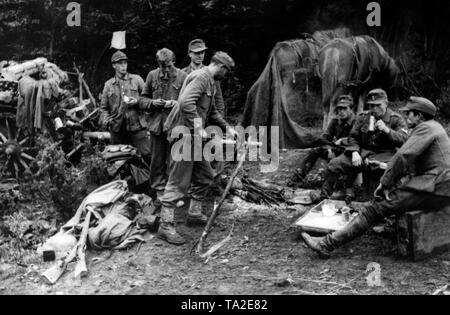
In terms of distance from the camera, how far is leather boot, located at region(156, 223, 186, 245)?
580 centimetres

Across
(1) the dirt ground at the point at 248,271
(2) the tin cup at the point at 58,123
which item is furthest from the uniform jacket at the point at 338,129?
(2) the tin cup at the point at 58,123

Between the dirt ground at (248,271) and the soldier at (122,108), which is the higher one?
the soldier at (122,108)

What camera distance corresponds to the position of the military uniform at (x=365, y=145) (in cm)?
659

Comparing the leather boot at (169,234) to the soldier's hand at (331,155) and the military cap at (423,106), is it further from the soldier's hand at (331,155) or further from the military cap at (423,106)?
the military cap at (423,106)

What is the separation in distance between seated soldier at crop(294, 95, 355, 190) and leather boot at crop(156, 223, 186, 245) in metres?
2.62

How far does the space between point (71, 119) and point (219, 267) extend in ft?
12.9

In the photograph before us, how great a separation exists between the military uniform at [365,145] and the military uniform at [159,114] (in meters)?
2.22

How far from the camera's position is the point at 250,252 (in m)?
5.70

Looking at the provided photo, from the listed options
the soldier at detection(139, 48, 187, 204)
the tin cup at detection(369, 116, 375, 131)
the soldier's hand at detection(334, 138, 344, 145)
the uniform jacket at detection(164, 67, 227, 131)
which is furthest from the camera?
the soldier's hand at detection(334, 138, 344, 145)

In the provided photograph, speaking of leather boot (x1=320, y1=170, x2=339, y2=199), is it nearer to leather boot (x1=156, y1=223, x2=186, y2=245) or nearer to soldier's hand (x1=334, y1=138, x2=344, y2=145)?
soldier's hand (x1=334, y1=138, x2=344, y2=145)

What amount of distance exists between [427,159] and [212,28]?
735 centimetres

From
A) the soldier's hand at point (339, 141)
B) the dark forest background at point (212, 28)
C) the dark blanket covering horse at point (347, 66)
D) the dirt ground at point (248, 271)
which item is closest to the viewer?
the dirt ground at point (248, 271)

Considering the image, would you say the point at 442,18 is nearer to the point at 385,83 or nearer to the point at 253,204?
the point at 385,83

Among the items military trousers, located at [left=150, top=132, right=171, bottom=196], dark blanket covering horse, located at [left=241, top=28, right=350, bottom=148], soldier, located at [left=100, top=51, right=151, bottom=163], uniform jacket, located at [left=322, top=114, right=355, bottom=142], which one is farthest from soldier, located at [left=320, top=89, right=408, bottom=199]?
soldier, located at [left=100, top=51, right=151, bottom=163]
